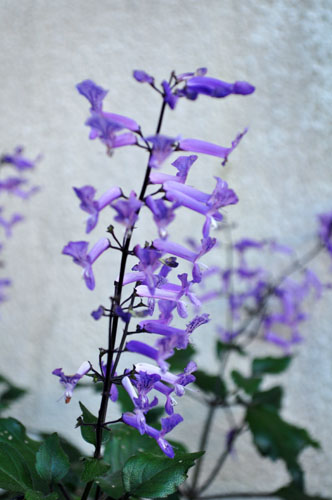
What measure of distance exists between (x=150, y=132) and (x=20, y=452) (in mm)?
816

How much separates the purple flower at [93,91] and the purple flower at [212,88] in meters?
0.07

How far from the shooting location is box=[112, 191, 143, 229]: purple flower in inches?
13.2

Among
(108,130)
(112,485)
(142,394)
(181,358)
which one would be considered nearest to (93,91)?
(108,130)

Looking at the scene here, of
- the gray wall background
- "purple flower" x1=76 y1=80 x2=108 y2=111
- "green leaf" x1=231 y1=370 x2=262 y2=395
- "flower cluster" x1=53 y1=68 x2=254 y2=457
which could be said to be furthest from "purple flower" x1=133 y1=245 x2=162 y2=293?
the gray wall background

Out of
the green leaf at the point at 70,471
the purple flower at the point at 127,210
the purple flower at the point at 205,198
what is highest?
the purple flower at the point at 205,198

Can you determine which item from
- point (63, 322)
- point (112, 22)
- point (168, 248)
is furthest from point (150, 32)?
point (168, 248)

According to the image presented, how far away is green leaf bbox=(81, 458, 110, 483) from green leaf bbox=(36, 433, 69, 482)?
0.05m

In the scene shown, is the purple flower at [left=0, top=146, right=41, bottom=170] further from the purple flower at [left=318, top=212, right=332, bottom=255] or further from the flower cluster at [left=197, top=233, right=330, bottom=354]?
the purple flower at [left=318, top=212, right=332, bottom=255]

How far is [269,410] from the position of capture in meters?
0.95

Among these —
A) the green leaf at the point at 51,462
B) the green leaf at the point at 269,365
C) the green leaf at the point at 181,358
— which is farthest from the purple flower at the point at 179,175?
the green leaf at the point at 269,365

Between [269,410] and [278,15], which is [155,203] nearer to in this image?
[269,410]

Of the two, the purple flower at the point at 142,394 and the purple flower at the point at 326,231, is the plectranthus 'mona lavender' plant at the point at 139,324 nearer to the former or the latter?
the purple flower at the point at 142,394

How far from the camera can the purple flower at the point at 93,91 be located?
0.35 m

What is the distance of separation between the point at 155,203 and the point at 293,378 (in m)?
1.05
